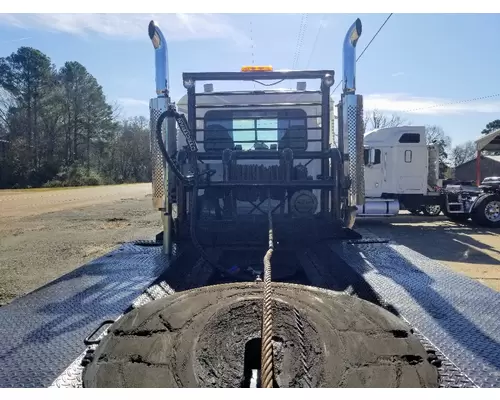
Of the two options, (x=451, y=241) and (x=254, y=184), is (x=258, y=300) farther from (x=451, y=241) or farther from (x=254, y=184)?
(x=451, y=241)

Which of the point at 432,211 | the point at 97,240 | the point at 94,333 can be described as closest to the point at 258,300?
the point at 94,333

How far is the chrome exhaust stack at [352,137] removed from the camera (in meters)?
4.11

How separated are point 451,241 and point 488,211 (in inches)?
139

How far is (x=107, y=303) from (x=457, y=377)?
172 cm

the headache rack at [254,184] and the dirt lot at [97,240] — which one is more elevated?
the headache rack at [254,184]

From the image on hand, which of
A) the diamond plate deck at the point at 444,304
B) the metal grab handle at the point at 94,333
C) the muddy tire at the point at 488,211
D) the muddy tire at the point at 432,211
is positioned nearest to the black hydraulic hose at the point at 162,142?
the diamond plate deck at the point at 444,304

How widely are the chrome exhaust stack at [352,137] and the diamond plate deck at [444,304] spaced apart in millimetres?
626

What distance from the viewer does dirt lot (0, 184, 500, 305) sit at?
24.1 ft

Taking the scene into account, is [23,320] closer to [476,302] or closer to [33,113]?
[476,302]

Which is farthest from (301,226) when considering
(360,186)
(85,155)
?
(85,155)

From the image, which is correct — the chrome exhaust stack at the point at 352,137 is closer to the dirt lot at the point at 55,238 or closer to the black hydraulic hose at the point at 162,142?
the black hydraulic hose at the point at 162,142

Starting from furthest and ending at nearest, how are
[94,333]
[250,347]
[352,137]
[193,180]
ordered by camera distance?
[352,137] → [193,180] → [94,333] → [250,347]

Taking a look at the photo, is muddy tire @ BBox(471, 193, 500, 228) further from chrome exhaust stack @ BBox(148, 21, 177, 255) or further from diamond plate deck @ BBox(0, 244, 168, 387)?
diamond plate deck @ BBox(0, 244, 168, 387)

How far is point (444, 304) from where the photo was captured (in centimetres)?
236
